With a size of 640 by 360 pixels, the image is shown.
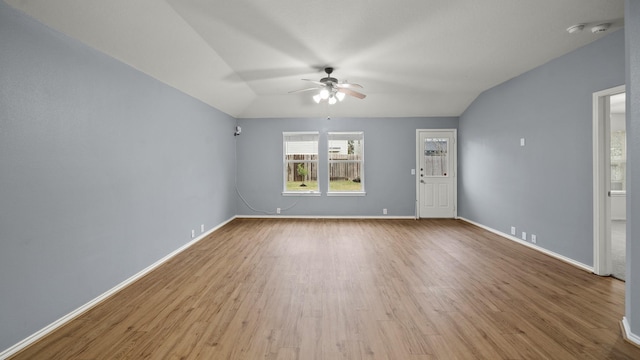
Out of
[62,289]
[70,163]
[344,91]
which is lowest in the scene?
[62,289]

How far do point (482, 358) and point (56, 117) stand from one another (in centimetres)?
374

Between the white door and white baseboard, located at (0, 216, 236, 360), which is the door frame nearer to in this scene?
the white door

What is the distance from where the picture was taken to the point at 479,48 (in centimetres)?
353

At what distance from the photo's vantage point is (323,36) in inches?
123

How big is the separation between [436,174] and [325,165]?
9.08 feet

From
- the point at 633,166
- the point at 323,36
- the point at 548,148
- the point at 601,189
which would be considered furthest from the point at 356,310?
the point at 548,148

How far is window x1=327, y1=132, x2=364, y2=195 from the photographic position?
6906 mm

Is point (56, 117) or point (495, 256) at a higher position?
point (56, 117)

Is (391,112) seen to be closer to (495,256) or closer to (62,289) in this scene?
(495,256)

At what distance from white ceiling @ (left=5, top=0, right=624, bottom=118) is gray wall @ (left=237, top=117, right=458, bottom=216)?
6.15 feet

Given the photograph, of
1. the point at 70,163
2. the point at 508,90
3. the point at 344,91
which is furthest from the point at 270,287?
the point at 508,90

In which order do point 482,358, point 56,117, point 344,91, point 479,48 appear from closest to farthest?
point 482,358, point 56,117, point 479,48, point 344,91

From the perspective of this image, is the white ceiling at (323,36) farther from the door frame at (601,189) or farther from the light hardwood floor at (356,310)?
the light hardwood floor at (356,310)

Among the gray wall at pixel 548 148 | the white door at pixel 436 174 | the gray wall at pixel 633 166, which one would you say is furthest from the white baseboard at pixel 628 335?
the white door at pixel 436 174
